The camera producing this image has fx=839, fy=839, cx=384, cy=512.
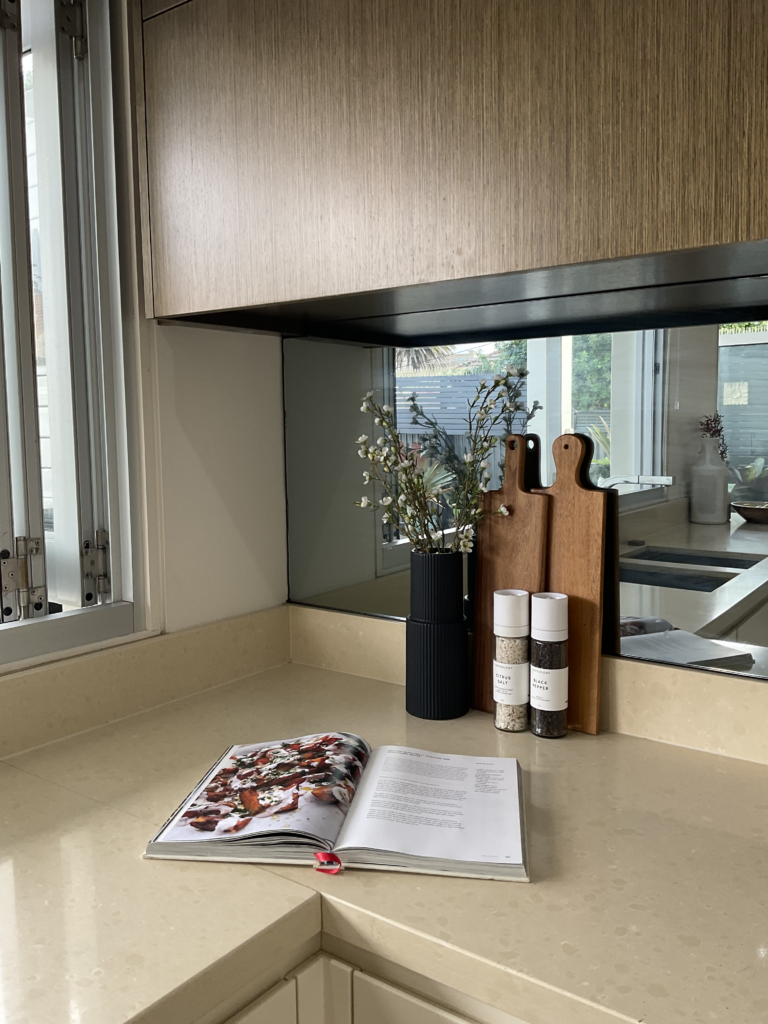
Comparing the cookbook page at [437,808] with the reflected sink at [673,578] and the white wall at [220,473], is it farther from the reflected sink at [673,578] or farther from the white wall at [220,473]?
the white wall at [220,473]

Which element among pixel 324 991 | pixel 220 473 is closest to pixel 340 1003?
pixel 324 991

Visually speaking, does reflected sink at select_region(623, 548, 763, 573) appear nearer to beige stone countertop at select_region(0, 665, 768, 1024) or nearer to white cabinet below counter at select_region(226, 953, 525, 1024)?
beige stone countertop at select_region(0, 665, 768, 1024)

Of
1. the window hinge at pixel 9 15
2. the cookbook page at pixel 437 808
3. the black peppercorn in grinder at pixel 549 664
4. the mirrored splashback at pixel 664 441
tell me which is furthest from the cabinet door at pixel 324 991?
the window hinge at pixel 9 15

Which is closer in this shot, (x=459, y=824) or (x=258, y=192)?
(x=459, y=824)

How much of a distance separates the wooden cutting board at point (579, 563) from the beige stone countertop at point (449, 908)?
0.12m

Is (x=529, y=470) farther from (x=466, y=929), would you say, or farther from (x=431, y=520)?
(x=466, y=929)

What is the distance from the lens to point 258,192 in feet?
3.81

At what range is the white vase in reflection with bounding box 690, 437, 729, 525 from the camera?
1216 mm

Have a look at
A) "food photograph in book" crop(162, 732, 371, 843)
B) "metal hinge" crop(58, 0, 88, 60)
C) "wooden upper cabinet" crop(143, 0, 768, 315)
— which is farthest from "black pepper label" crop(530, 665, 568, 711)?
"metal hinge" crop(58, 0, 88, 60)

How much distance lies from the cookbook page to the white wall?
54 centimetres

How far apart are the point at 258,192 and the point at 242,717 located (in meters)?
0.81

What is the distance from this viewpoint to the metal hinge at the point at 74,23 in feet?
4.25

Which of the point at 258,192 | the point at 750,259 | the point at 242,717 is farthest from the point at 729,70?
the point at 242,717

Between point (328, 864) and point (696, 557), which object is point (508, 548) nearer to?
point (696, 557)
